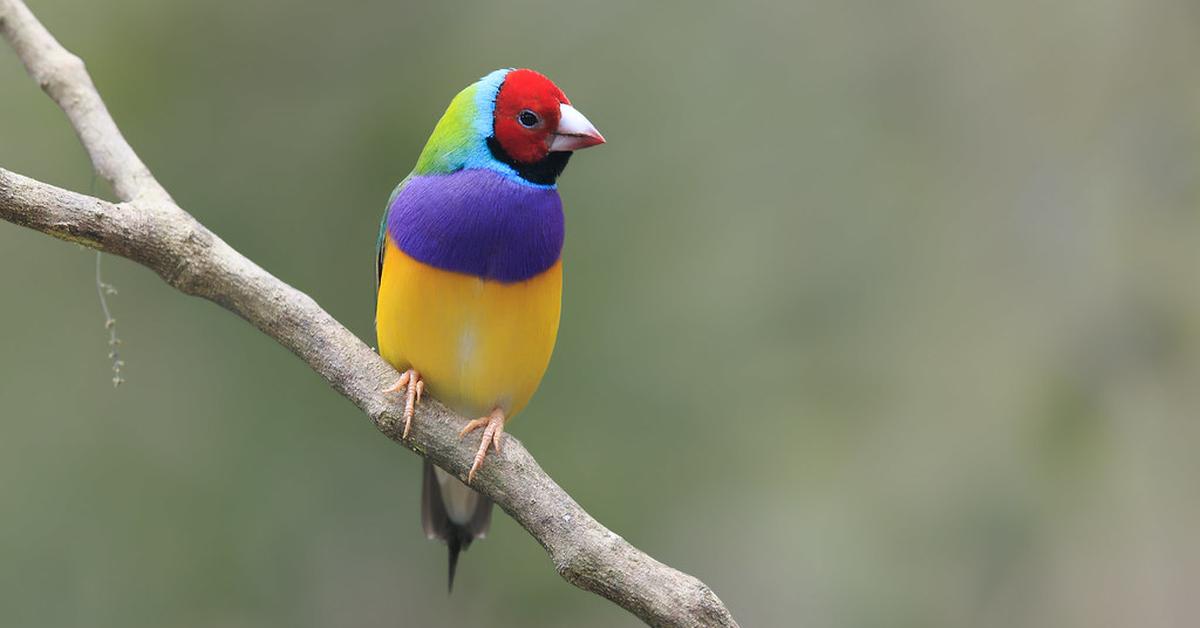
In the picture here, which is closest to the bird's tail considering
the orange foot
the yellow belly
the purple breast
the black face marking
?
the yellow belly

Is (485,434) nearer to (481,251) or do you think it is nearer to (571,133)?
(481,251)

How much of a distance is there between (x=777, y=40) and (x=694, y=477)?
182cm

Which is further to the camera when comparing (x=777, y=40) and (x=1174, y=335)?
(x=777, y=40)

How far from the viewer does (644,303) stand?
4.80 m

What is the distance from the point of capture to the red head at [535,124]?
274cm

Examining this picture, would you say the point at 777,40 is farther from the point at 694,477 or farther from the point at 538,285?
the point at 538,285

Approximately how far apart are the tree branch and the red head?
21.9 inches

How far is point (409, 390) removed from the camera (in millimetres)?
2658

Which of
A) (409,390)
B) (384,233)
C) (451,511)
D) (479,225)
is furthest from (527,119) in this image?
(451,511)

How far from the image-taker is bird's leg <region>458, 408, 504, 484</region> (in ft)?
8.32

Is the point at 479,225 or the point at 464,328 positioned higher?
the point at 479,225

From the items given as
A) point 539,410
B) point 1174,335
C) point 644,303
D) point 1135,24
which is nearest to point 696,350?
point 644,303

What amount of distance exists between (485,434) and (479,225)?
1.46 feet

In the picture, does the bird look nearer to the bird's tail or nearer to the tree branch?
the tree branch
